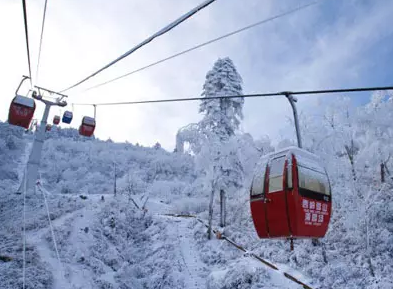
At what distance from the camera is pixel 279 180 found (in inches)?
274

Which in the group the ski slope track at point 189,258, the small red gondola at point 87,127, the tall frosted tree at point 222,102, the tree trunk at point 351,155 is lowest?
the ski slope track at point 189,258

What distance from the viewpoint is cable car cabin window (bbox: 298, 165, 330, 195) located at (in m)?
6.86

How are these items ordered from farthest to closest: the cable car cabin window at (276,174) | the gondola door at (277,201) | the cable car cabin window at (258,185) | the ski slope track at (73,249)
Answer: the ski slope track at (73,249) → the cable car cabin window at (258,185) → the cable car cabin window at (276,174) → the gondola door at (277,201)

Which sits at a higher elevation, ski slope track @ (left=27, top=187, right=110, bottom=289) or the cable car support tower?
the cable car support tower

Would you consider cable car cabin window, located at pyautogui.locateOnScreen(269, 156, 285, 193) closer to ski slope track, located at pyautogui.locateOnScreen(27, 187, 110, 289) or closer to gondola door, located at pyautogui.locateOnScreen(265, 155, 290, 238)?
gondola door, located at pyautogui.locateOnScreen(265, 155, 290, 238)

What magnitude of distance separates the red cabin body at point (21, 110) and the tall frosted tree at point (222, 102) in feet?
43.7

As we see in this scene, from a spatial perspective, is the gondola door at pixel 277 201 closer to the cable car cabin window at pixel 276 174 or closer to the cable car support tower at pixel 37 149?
the cable car cabin window at pixel 276 174

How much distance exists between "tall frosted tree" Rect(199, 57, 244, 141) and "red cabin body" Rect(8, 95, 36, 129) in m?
13.3

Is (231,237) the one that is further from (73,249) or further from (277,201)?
(277,201)

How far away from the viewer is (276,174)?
7.12m

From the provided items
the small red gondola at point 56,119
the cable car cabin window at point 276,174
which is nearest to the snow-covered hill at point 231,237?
the small red gondola at point 56,119

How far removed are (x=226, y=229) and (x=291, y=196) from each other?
1634 centimetres

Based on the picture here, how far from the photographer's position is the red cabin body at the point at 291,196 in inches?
262

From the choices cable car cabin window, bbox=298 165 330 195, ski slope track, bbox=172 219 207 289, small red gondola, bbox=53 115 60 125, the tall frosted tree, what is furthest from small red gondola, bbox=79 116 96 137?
cable car cabin window, bbox=298 165 330 195
